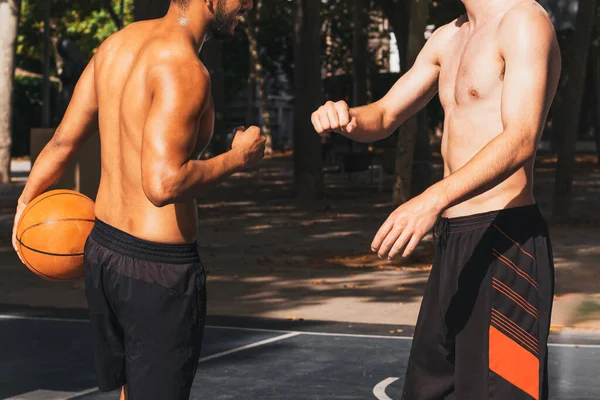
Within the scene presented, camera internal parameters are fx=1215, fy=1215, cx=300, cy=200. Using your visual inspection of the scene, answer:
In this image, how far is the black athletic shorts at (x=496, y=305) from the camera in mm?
4090

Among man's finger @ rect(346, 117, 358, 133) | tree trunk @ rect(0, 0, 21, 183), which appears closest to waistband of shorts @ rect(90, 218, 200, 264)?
man's finger @ rect(346, 117, 358, 133)

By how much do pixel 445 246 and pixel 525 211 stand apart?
12.2 inches

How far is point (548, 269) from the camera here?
4.16 meters

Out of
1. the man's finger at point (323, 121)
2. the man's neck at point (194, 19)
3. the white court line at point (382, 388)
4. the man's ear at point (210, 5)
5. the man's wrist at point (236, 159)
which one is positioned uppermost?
the man's ear at point (210, 5)

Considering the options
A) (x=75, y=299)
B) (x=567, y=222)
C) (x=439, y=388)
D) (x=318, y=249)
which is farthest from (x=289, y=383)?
(x=567, y=222)

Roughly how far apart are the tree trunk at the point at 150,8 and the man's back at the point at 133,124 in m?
14.5

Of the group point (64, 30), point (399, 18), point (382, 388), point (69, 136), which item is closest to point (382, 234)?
point (69, 136)

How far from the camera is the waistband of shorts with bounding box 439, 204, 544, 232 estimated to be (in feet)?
13.6

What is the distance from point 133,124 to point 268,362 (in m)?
5.06

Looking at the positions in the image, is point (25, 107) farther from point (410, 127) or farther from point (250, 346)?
point (250, 346)

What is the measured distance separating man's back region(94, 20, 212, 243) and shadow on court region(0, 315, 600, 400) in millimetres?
3642

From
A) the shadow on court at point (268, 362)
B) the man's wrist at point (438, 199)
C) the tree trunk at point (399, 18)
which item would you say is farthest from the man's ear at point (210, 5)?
the tree trunk at point (399, 18)

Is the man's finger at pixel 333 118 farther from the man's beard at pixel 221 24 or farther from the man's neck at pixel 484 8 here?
the man's neck at pixel 484 8

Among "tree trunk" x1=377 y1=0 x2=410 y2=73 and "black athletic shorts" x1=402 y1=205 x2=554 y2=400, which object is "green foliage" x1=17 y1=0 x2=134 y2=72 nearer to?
"tree trunk" x1=377 y1=0 x2=410 y2=73
